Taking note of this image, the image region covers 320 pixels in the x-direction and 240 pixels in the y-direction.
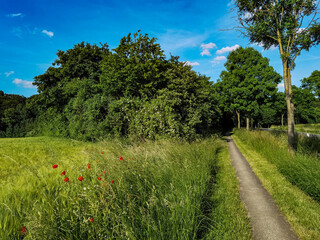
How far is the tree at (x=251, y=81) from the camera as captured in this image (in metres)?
22.3

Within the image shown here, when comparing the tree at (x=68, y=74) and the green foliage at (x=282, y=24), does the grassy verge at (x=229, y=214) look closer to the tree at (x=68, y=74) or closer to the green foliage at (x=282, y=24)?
the green foliage at (x=282, y=24)

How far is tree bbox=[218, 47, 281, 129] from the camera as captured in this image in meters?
22.3

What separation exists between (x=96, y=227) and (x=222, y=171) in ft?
23.0

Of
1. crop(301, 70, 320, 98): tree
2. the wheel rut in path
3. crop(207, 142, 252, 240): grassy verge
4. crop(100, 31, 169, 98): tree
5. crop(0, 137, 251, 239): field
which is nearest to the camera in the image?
crop(0, 137, 251, 239): field

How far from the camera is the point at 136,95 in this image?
15.3 m

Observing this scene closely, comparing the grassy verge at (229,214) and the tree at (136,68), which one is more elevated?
the tree at (136,68)

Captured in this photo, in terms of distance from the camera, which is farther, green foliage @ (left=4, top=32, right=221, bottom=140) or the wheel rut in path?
green foliage @ (left=4, top=32, right=221, bottom=140)

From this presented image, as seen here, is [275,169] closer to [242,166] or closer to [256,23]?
[242,166]

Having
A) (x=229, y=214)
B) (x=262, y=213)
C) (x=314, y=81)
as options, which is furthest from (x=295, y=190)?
(x=314, y=81)

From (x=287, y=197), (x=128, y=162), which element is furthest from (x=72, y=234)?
(x=287, y=197)

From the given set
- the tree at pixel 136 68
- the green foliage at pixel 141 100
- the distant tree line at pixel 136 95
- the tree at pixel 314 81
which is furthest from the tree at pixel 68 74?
the tree at pixel 314 81

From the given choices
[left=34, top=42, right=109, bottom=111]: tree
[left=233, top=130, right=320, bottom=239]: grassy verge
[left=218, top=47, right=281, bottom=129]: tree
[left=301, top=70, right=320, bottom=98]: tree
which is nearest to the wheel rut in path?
[left=233, top=130, right=320, bottom=239]: grassy verge

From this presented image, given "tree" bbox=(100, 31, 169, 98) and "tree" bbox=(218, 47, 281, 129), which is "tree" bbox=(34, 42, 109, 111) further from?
"tree" bbox=(218, 47, 281, 129)

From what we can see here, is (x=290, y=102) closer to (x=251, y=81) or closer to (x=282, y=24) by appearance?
(x=282, y=24)
